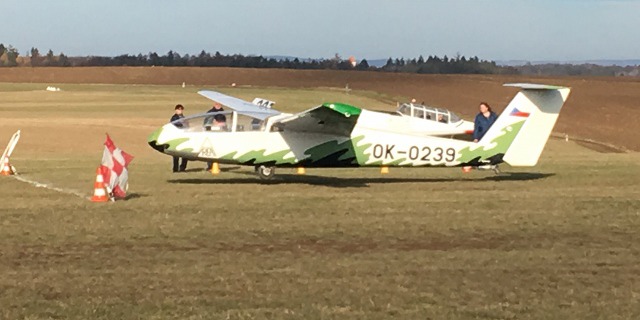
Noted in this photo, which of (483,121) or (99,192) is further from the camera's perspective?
(483,121)

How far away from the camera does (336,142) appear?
66.4 ft

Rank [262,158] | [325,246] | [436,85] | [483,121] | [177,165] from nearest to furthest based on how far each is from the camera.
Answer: [325,246] < [262,158] < [177,165] < [483,121] < [436,85]

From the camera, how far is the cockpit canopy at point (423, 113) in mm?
28719

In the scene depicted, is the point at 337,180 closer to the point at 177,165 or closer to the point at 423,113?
the point at 177,165

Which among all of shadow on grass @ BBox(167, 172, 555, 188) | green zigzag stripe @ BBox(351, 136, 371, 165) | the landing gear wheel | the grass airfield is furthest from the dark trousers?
green zigzag stripe @ BBox(351, 136, 371, 165)

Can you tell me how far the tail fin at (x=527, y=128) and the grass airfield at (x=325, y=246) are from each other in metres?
0.67

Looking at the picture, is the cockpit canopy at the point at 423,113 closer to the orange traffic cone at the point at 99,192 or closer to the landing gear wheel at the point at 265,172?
the landing gear wheel at the point at 265,172

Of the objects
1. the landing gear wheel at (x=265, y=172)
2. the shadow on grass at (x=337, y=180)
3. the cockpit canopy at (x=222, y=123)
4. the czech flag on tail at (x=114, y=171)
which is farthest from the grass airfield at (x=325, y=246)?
the cockpit canopy at (x=222, y=123)

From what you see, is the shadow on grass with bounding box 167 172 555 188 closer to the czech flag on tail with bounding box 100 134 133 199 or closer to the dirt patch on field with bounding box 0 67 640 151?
the czech flag on tail with bounding box 100 134 133 199

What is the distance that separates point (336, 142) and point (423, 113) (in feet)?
30.2

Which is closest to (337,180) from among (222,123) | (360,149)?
(360,149)

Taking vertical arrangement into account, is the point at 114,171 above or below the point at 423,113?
below

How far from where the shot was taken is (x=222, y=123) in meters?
20.3

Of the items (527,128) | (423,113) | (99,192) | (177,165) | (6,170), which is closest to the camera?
(99,192)
